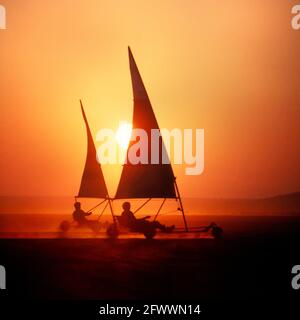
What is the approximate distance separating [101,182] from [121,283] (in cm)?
1283

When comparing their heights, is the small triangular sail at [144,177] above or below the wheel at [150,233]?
above

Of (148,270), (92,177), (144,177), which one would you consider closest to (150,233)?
(144,177)

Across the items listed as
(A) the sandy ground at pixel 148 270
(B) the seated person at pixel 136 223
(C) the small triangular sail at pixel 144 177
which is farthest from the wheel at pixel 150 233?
(C) the small triangular sail at pixel 144 177

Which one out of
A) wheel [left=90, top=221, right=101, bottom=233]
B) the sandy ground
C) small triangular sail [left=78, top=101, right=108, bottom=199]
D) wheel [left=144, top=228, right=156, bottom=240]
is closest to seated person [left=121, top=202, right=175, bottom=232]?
wheel [left=144, top=228, right=156, bottom=240]

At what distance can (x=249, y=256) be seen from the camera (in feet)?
34.3

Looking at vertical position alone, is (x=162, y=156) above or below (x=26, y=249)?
above

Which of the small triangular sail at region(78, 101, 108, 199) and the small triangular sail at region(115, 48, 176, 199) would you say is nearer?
the small triangular sail at region(115, 48, 176, 199)

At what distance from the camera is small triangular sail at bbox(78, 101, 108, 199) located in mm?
20359

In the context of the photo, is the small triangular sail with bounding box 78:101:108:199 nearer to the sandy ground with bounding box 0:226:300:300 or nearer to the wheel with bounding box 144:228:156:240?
the wheel with bounding box 144:228:156:240

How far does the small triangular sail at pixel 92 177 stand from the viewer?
802 inches

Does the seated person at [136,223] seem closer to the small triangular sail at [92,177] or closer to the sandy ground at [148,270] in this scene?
the sandy ground at [148,270]
